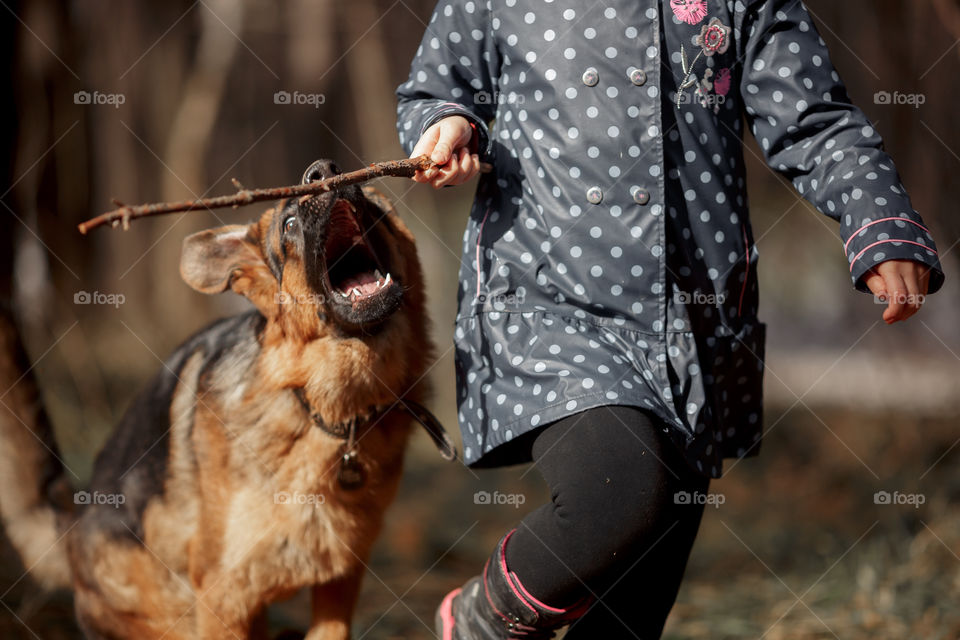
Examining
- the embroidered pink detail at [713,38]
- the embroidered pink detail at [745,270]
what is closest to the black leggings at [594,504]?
the embroidered pink detail at [745,270]

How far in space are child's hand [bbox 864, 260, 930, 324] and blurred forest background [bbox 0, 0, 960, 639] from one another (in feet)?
7.00

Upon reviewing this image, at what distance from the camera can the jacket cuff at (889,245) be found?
6.18ft

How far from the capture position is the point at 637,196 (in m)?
2.06

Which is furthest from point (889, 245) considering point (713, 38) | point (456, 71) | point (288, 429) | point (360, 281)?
point (288, 429)

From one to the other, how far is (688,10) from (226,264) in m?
1.63

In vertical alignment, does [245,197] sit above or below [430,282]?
above

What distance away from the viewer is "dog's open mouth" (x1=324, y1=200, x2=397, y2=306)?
263 cm

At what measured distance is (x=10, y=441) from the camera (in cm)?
357

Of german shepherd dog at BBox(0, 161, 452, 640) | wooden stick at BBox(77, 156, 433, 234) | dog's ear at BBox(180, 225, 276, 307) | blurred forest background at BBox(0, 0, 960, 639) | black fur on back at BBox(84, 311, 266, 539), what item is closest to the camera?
wooden stick at BBox(77, 156, 433, 234)

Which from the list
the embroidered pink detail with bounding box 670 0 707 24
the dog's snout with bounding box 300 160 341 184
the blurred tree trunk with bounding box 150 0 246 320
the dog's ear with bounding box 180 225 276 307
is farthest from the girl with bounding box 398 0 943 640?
the blurred tree trunk with bounding box 150 0 246 320

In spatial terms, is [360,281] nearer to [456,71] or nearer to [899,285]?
[456,71]

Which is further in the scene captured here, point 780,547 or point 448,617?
point 780,547

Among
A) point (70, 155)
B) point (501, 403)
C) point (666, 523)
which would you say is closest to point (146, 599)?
point (501, 403)

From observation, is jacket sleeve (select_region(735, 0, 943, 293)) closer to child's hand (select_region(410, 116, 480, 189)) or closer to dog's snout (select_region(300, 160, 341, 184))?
child's hand (select_region(410, 116, 480, 189))
